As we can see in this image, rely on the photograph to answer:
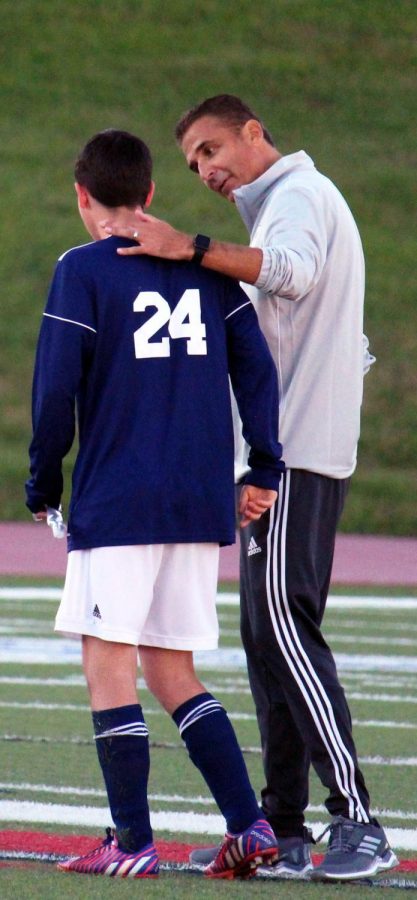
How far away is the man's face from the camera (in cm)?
452

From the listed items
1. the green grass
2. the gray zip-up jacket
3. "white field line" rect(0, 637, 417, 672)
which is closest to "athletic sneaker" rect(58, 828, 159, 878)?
the gray zip-up jacket

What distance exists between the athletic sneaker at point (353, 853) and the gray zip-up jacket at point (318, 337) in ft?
2.99

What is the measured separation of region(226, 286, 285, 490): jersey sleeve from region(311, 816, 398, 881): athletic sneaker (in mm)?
893

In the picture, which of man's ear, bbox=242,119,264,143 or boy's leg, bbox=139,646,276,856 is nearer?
boy's leg, bbox=139,646,276,856

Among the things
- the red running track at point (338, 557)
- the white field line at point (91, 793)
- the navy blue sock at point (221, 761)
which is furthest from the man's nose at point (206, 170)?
the red running track at point (338, 557)

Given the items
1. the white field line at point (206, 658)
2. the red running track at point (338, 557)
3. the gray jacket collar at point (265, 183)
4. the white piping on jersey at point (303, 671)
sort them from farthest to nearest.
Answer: the red running track at point (338, 557), the white field line at point (206, 658), the gray jacket collar at point (265, 183), the white piping on jersey at point (303, 671)

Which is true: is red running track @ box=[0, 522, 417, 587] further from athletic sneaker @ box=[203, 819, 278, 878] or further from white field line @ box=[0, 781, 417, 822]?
athletic sneaker @ box=[203, 819, 278, 878]

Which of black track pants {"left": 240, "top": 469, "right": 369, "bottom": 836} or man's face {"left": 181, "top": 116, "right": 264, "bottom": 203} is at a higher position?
man's face {"left": 181, "top": 116, "right": 264, "bottom": 203}

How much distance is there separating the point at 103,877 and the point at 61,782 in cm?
177

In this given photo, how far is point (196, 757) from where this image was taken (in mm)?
4148

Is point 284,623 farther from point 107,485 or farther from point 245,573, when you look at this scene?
point 107,485

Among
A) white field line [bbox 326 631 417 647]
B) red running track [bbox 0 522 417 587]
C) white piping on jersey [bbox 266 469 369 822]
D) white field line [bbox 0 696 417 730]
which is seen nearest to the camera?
white piping on jersey [bbox 266 469 369 822]

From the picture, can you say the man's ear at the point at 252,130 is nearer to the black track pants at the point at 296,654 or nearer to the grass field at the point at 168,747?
the black track pants at the point at 296,654

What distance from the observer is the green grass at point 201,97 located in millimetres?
24547
